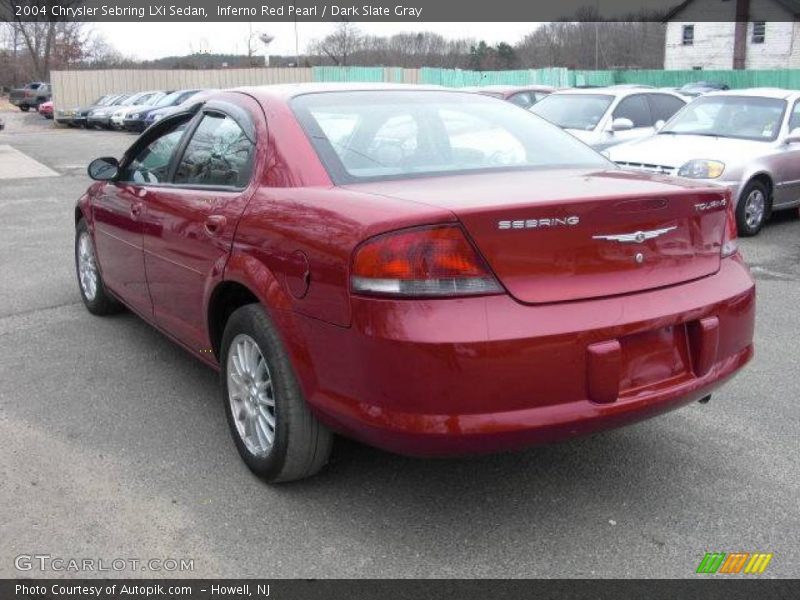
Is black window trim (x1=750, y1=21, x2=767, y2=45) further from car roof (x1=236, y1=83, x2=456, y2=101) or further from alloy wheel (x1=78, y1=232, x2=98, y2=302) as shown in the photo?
car roof (x1=236, y1=83, x2=456, y2=101)

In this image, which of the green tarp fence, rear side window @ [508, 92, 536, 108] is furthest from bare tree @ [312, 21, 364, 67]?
rear side window @ [508, 92, 536, 108]

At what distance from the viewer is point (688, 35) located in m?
54.8

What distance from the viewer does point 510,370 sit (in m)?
2.54

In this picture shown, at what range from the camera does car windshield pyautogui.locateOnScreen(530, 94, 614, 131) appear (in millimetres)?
11312

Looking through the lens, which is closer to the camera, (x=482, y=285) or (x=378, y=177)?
(x=482, y=285)

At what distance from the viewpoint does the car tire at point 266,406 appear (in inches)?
119

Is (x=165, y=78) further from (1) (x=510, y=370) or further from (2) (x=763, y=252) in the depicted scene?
(1) (x=510, y=370)

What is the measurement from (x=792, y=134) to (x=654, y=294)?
24.6 ft

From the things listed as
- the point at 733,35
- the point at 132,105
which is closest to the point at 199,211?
the point at 132,105

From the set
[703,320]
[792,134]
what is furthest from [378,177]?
[792,134]

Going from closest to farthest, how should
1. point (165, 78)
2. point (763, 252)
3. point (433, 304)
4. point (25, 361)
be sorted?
point (433, 304) < point (25, 361) < point (763, 252) < point (165, 78)

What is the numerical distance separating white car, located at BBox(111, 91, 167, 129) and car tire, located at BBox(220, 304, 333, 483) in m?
30.1

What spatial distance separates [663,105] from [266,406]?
10.4 meters

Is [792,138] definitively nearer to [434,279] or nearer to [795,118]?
[795,118]
